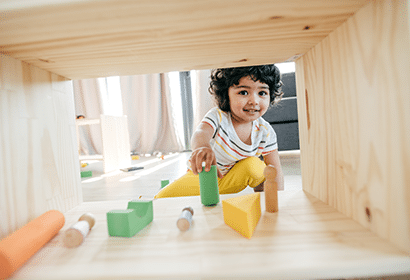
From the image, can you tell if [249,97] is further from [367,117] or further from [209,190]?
[367,117]

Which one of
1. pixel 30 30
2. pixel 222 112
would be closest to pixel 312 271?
pixel 30 30

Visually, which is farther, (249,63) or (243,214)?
(249,63)

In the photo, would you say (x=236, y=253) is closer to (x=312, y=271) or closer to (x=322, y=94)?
(x=312, y=271)

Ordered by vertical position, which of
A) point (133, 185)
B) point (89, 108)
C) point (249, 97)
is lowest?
point (133, 185)

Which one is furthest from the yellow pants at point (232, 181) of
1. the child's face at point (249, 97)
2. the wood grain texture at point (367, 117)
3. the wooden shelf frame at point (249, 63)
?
the wood grain texture at point (367, 117)

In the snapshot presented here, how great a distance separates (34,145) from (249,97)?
797 mm

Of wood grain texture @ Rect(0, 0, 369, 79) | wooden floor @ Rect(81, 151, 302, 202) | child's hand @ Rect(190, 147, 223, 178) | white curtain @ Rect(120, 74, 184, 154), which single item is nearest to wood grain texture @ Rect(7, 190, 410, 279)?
child's hand @ Rect(190, 147, 223, 178)

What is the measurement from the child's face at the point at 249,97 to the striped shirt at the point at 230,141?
0.09 m

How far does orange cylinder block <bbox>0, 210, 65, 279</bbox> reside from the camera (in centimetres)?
34

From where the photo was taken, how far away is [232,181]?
121 centimetres

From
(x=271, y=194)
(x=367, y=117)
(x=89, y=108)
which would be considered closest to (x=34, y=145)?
(x=271, y=194)

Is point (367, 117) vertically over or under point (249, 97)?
under

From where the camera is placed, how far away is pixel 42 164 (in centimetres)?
53

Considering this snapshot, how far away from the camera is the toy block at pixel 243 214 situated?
1.35ft
